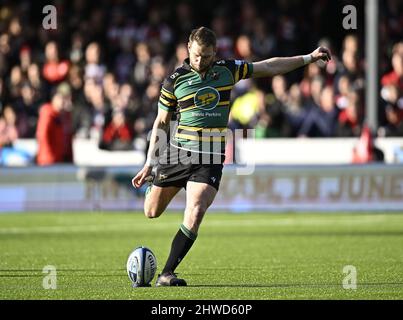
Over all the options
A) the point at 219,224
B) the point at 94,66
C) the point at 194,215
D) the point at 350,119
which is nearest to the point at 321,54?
the point at 194,215

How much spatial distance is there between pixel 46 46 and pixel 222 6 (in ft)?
13.2

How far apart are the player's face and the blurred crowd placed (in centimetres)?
1115

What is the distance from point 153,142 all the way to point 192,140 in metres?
0.35

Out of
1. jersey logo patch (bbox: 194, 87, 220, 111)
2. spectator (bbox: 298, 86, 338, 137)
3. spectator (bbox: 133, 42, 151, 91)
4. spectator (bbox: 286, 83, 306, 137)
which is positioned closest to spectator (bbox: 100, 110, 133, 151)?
spectator (bbox: 133, 42, 151, 91)

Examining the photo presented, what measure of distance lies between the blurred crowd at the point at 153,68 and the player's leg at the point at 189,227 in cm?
1123

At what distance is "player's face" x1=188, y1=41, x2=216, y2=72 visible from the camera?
1005cm

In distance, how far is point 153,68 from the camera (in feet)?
76.1

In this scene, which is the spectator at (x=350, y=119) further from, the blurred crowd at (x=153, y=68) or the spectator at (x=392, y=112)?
the spectator at (x=392, y=112)

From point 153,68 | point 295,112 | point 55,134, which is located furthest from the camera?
point 153,68

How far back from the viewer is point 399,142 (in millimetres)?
20938

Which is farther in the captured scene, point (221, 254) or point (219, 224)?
point (219, 224)

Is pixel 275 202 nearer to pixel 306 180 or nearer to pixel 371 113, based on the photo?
pixel 306 180

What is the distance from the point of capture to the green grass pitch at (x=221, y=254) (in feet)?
31.9

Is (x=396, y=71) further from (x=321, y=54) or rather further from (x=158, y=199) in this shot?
(x=158, y=199)
